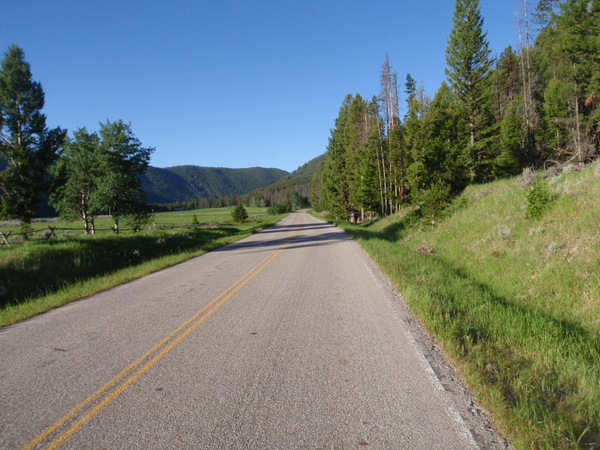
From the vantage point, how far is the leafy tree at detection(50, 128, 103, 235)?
25.2 metres

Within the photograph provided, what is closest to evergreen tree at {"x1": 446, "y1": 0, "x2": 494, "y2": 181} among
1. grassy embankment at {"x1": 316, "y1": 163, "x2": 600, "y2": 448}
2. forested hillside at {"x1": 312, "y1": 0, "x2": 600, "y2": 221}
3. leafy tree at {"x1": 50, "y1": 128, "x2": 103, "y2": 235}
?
forested hillside at {"x1": 312, "y1": 0, "x2": 600, "y2": 221}

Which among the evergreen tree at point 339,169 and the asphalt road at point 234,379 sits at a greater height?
the evergreen tree at point 339,169

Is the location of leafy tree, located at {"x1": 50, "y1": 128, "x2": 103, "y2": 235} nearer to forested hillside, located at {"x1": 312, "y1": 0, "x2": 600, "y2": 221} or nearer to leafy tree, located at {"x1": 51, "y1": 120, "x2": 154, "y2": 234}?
leafy tree, located at {"x1": 51, "y1": 120, "x2": 154, "y2": 234}

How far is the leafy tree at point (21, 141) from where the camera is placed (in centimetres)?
2239

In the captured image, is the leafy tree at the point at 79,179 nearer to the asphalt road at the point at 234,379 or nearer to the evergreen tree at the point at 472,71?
the asphalt road at the point at 234,379

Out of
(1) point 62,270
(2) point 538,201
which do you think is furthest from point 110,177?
(2) point 538,201

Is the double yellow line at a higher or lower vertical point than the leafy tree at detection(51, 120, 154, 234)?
lower

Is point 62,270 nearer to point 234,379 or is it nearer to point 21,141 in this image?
point 234,379

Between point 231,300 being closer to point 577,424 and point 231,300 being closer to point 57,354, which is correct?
point 57,354

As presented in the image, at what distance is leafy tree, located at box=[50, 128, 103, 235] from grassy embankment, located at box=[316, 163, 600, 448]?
23.2m

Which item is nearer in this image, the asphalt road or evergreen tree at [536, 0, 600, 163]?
the asphalt road

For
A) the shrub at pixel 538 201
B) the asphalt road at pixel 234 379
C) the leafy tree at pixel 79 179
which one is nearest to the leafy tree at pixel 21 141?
the leafy tree at pixel 79 179

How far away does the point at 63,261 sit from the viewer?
1154cm

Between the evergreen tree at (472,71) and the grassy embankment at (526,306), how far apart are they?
1594 cm
